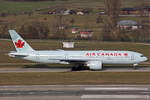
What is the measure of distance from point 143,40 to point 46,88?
8356 cm

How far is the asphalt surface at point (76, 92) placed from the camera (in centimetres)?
3722

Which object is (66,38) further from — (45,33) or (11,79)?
(11,79)

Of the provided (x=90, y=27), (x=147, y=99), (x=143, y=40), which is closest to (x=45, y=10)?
(x=90, y=27)

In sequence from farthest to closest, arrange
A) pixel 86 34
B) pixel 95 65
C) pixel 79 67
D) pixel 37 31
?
pixel 37 31 → pixel 86 34 → pixel 79 67 → pixel 95 65

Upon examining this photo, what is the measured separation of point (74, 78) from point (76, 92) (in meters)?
10.5

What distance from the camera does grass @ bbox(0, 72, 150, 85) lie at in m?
47.0

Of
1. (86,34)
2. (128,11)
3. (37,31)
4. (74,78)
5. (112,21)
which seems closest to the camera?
(74,78)

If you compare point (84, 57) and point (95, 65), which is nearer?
point (95, 65)

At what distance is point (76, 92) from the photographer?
39.9 meters

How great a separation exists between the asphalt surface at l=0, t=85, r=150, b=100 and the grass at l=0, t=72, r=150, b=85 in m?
2.92

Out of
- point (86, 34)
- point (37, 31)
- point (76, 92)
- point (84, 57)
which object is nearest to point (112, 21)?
point (86, 34)

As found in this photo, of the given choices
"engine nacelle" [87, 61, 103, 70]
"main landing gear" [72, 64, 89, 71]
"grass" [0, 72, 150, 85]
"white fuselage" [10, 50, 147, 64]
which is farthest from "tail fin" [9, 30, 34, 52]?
"engine nacelle" [87, 61, 103, 70]

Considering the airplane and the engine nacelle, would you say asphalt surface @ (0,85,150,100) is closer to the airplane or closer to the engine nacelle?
the engine nacelle

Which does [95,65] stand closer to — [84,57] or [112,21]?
[84,57]
